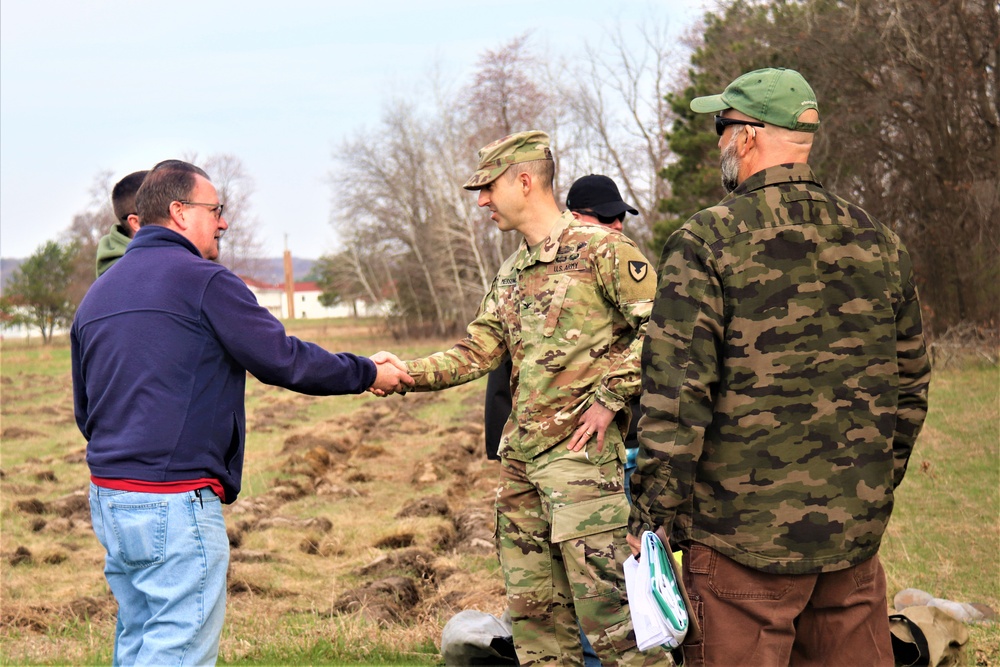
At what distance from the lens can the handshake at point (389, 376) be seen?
167 inches

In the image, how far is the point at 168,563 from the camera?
10.8 ft

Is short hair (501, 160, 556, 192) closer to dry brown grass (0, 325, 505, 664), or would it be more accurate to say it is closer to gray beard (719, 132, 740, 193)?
gray beard (719, 132, 740, 193)

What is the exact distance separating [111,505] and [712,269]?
2.17 metres

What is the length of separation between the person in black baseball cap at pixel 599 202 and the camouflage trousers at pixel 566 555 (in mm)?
1573

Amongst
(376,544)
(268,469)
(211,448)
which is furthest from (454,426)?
(211,448)

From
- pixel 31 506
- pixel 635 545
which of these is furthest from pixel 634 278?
pixel 31 506

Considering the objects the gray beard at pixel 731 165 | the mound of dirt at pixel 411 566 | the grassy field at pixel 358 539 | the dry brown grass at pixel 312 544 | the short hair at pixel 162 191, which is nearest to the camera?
the gray beard at pixel 731 165

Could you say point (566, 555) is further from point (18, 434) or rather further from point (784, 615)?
point (18, 434)

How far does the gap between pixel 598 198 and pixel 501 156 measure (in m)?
1.10

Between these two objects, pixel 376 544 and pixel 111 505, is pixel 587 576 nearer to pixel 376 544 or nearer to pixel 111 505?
pixel 111 505

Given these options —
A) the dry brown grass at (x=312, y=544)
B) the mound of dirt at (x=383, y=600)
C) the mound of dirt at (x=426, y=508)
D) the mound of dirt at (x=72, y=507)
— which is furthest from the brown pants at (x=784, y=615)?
the mound of dirt at (x=72, y=507)

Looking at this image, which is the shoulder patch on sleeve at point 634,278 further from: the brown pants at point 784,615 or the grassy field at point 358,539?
the grassy field at point 358,539

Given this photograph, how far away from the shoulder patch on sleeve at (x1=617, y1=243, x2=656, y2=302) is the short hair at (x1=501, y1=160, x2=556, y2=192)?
1.56 ft

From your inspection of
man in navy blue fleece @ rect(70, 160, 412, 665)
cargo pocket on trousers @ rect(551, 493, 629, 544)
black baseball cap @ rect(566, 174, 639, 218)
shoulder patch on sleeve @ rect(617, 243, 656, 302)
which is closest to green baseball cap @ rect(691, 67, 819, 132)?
shoulder patch on sleeve @ rect(617, 243, 656, 302)
